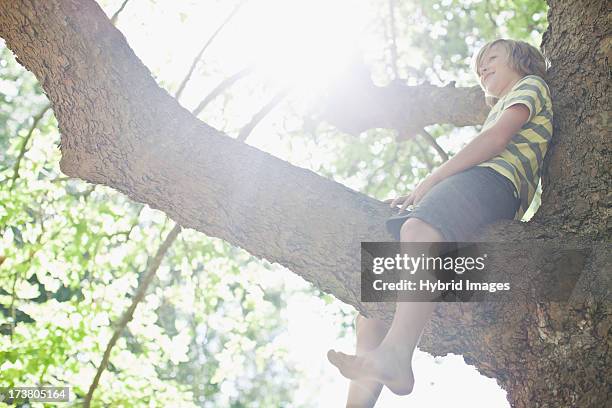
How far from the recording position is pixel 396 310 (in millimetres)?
1947

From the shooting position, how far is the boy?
1.83 meters

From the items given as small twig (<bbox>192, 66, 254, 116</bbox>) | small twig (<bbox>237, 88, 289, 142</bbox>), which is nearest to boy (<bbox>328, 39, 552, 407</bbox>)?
small twig (<bbox>237, 88, 289, 142</bbox>)

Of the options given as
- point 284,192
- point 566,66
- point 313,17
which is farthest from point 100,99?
point 313,17

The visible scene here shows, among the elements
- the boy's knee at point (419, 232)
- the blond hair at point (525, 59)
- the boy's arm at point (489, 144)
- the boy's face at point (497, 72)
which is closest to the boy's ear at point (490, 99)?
the boy's face at point (497, 72)


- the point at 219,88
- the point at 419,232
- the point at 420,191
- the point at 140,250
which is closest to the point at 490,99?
the point at 420,191

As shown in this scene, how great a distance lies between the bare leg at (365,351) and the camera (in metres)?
2.22

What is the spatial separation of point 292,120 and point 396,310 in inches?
201

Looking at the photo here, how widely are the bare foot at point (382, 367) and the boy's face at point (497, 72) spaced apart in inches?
52.0

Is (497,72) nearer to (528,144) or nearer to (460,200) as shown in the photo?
(528,144)

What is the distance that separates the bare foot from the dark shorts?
42 cm

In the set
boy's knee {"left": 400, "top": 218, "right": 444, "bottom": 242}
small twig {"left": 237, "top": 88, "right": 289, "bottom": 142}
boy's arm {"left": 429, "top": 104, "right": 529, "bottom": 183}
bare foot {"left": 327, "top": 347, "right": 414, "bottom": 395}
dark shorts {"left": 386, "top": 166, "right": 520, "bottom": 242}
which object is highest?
small twig {"left": 237, "top": 88, "right": 289, "bottom": 142}

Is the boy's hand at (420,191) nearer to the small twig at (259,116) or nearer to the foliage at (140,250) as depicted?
the small twig at (259,116)

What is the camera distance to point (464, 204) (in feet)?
6.62

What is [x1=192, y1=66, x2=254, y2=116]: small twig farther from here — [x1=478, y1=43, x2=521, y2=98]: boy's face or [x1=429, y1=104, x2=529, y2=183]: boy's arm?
[x1=429, y1=104, x2=529, y2=183]: boy's arm
